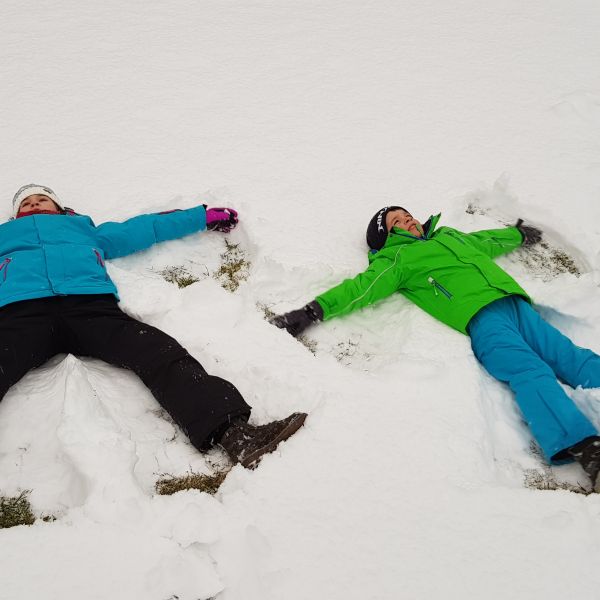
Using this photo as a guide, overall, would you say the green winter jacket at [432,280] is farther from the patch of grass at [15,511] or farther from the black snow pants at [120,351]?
the patch of grass at [15,511]

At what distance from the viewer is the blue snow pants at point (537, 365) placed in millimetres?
2842

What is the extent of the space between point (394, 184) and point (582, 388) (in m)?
2.44

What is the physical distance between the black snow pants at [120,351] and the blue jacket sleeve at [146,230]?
0.56 m

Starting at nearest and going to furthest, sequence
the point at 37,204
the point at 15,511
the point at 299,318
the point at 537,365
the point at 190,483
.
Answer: the point at 15,511 → the point at 190,483 → the point at 537,365 → the point at 299,318 → the point at 37,204

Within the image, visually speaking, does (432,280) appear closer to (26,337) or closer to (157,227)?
(157,227)

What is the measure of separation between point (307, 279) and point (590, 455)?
6.52 ft

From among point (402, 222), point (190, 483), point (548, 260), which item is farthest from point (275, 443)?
point (548, 260)

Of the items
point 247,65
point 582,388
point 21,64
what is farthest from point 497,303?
point 21,64

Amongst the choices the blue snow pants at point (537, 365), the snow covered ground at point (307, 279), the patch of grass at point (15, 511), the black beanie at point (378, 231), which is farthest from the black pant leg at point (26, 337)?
the blue snow pants at point (537, 365)

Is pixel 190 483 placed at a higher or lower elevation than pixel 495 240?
lower

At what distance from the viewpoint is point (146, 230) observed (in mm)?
3855

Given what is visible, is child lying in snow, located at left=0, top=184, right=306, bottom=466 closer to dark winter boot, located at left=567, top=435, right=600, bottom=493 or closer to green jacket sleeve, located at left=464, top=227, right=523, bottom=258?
dark winter boot, located at left=567, top=435, right=600, bottom=493

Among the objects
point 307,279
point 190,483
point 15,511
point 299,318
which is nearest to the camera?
point 15,511

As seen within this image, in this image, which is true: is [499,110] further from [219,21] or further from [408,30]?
[219,21]
